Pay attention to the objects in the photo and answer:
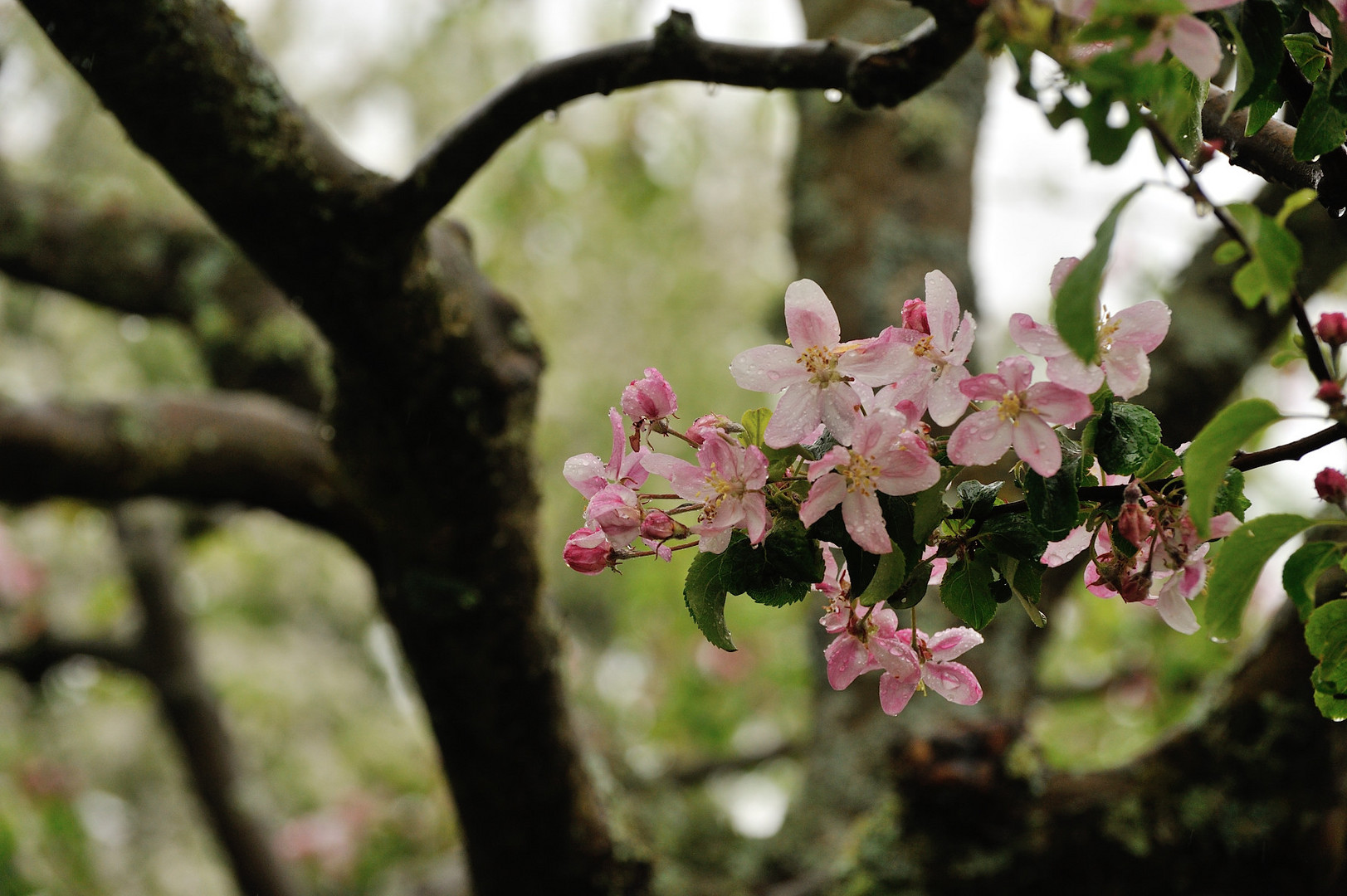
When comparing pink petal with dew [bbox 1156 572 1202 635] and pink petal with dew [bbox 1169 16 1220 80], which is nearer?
pink petal with dew [bbox 1169 16 1220 80]

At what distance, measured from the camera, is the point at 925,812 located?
160cm

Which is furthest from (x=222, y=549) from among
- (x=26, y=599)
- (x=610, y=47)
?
(x=610, y=47)

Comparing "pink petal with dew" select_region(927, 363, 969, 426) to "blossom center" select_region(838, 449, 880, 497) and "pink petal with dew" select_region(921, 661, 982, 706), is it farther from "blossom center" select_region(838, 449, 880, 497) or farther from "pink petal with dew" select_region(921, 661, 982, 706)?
"pink petal with dew" select_region(921, 661, 982, 706)

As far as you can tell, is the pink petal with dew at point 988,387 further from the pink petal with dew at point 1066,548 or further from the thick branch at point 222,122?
the thick branch at point 222,122

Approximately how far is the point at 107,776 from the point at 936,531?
24.5 ft

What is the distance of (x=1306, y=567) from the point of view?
604 millimetres

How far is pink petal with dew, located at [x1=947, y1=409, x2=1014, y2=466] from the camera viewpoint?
22.1 inches

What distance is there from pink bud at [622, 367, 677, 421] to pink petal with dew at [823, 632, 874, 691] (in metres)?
0.19

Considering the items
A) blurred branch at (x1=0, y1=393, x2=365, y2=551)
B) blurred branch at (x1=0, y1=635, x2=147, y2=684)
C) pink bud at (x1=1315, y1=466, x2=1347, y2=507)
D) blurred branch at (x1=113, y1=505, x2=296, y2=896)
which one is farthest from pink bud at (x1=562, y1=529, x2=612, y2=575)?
blurred branch at (x1=0, y1=635, x2=147, y2=684)

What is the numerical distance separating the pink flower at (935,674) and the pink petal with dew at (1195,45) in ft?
1.23

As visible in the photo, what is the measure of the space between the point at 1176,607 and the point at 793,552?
266 millimetres

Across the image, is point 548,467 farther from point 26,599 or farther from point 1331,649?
point 1331,649

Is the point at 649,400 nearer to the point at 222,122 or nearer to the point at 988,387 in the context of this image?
the point at 988,387

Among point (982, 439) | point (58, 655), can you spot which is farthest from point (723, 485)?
point (58, 655)
